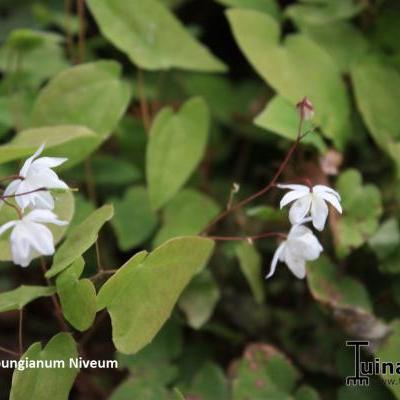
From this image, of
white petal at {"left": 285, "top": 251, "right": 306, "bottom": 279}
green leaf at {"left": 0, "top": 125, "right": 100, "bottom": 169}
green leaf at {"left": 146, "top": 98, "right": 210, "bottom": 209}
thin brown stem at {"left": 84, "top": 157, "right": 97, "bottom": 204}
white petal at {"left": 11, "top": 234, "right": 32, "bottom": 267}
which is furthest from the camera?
thin brown stem at {"left": 84, "top": 157, "right": 97, "bottom": 204}

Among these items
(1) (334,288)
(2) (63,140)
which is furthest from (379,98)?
(2) (63,140)

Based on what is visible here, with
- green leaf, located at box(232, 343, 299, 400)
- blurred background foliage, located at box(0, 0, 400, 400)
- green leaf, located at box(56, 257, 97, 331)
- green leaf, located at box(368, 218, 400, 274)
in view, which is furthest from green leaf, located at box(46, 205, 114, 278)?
green leaf, located at box(368, 218, 400, 274)

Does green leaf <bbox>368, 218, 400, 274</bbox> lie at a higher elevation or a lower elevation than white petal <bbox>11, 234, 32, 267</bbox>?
lower

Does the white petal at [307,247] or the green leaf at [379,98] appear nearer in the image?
the white petal at [307,247]

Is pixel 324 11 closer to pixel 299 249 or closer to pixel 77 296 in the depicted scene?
pixel 299 249

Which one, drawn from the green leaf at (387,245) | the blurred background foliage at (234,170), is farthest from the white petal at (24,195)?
the green leaf at (387,245)

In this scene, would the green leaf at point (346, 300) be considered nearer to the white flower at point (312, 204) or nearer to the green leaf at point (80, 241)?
the white flower at point (312, 204)

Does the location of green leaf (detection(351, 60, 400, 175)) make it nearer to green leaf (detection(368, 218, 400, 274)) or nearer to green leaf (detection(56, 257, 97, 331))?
green leaf (detection(368, 218, 400, 274))
